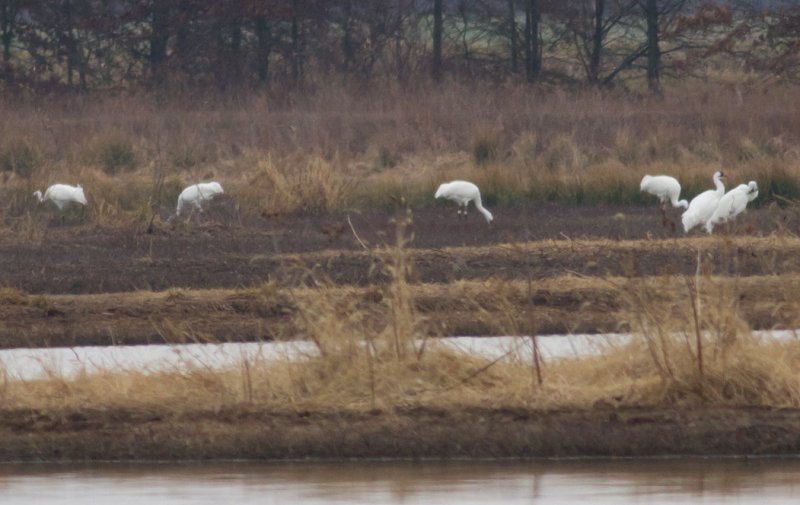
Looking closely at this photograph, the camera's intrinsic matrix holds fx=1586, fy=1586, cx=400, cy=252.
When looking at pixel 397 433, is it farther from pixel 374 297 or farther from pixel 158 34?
pixel 158 34

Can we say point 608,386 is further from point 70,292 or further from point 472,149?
point 472,149

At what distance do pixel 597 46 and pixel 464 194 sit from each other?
53.8ft

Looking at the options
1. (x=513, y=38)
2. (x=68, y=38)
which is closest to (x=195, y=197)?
(x=68, y=38)

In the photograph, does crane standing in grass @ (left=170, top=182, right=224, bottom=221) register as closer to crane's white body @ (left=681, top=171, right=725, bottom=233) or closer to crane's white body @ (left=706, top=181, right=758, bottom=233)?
crane's white body @ (left=681, top=171, right=725, bottom=233)

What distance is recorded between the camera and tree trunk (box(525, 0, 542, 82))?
121ft

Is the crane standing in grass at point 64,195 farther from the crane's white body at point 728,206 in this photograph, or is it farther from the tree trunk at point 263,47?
the tree trunk at point 263,47

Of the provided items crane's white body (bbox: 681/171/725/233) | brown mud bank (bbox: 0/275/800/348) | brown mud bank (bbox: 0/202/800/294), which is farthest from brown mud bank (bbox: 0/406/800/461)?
crane's white body (bbox: 681/171/725/233)

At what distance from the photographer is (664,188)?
21281mm

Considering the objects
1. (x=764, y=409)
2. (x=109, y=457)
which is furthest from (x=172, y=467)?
(x=764, y=409)

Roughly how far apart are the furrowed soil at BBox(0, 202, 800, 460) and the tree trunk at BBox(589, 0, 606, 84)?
14.3m

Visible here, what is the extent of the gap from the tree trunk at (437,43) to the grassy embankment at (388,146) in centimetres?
313

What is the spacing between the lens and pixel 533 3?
36906mm

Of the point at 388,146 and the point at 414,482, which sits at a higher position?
the point at 388,146

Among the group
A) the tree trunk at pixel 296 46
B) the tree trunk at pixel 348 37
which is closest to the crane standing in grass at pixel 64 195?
the tree trunk at pixel 296 46
